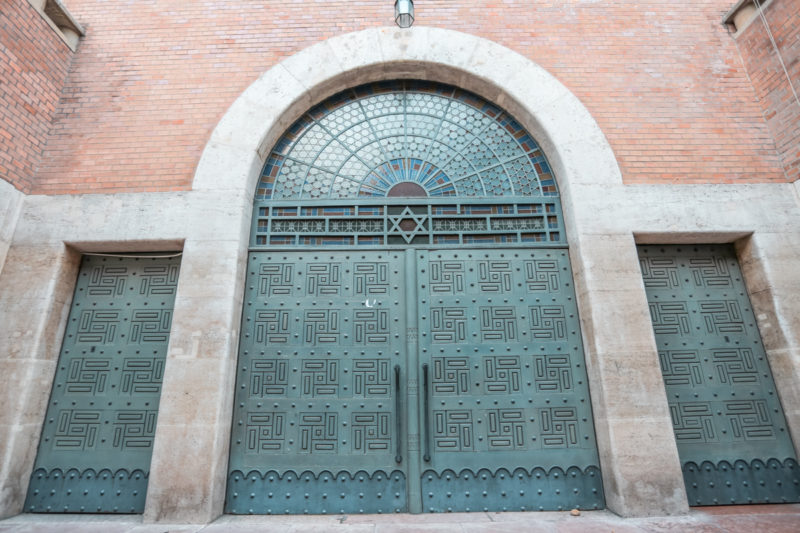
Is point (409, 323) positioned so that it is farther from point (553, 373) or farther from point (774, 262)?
point (774, 262)

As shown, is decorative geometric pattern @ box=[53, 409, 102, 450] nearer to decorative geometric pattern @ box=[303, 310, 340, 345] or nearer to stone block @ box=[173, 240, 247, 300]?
stone block @ box=[173, 240, 247, 300]

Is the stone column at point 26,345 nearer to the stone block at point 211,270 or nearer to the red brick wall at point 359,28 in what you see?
the red brick wall at point 359,28

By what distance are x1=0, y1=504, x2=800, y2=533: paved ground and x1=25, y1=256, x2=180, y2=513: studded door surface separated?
234 mm

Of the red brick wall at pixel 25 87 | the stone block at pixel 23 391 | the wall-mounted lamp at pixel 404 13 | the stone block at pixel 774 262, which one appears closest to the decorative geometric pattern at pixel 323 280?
the stone block at pixel 23 391

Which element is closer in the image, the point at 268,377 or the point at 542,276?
the point at 268,377

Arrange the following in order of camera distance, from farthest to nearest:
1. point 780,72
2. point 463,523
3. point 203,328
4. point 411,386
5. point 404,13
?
point 404,13
point 780,72
point 411,386
point 203,328
point 463,523

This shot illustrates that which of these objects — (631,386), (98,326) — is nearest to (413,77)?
(631,386)

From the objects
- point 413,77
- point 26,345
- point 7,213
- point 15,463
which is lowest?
point 15,463

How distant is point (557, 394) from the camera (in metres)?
4.18

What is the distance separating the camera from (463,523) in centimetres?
354

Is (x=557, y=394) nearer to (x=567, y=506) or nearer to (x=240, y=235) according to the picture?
(x=567, y=506)

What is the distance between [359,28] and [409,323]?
3.95m

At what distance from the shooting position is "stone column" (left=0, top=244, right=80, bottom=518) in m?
3.87

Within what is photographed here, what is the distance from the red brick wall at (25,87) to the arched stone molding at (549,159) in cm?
201
